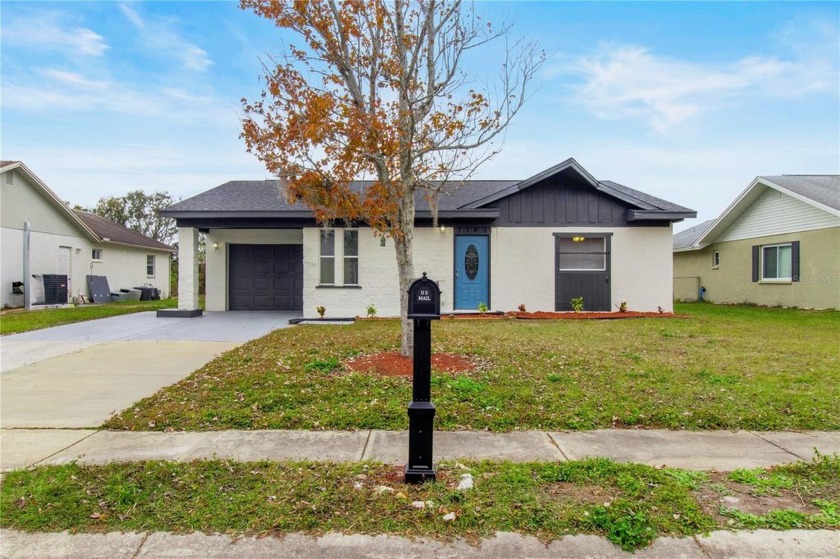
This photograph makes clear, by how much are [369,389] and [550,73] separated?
17.6 ft

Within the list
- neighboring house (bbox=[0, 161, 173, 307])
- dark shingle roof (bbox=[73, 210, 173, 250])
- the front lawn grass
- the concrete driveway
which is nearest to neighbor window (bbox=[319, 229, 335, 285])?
the concrete driveway

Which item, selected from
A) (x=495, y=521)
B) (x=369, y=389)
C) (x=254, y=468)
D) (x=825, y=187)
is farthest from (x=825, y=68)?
(x=254, y=468)

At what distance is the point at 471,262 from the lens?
13.1 meters

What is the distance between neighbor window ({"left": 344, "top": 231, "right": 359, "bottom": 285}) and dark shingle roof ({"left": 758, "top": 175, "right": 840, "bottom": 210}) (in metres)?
14.4

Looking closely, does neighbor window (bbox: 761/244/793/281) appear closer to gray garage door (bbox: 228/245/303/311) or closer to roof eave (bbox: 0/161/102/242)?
gray garage door (bbox: 228/245/303/311)

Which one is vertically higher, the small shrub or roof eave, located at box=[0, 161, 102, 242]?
roof eave, located at box=[0, 161, 102, 242]

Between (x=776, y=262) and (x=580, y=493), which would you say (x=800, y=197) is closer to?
(x=776, y=262)

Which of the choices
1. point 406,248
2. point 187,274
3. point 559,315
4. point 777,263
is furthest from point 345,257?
point 777,263

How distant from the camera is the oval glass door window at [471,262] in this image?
43.0ft

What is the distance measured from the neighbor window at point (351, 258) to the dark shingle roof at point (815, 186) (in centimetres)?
1438

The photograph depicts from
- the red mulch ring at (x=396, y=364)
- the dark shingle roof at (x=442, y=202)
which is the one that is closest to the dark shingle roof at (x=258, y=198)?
the dark shingle roof at (x=442, y=202)

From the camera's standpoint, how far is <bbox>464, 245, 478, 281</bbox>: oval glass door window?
13102 mm

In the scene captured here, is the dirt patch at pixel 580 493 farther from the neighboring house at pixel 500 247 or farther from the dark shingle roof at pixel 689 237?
the dark shingle roof at pixel 689 237

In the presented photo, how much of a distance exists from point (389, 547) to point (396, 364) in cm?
396
